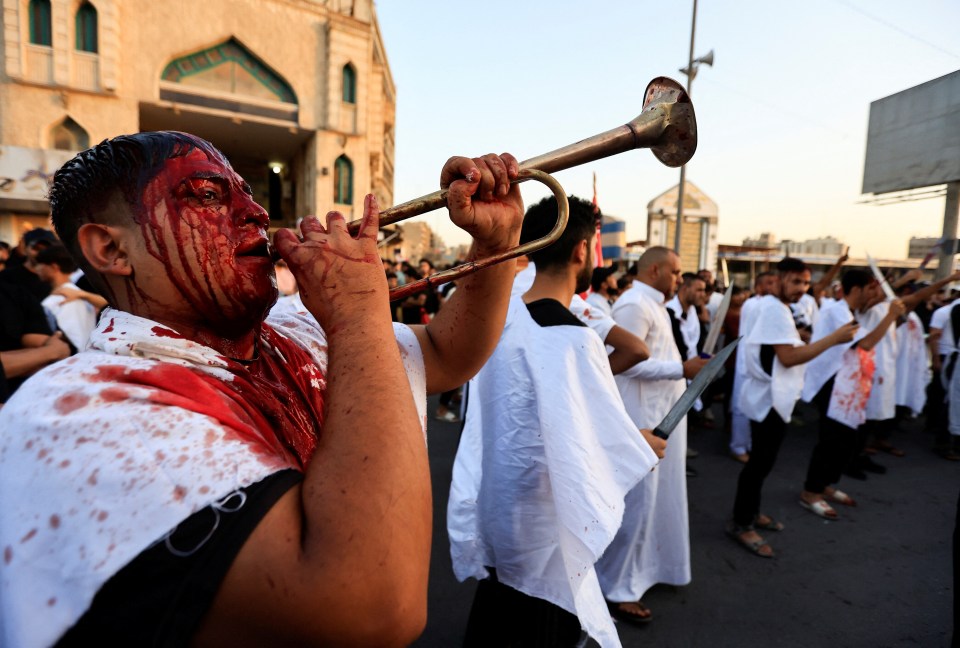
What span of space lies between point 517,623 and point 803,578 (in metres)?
2.42

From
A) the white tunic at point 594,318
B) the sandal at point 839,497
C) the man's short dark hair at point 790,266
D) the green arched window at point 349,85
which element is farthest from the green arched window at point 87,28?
the sandal at point 839,497

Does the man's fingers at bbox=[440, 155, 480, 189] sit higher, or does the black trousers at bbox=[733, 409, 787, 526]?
the man's fingers at bbox=[440, 155, 480, 189]

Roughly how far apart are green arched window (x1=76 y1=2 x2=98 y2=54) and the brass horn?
19.2 meters

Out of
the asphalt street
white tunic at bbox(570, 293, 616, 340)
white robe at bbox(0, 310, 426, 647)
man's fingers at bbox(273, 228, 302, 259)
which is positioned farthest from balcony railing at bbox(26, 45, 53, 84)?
white robe at bbox(0, 310, 426, 647)

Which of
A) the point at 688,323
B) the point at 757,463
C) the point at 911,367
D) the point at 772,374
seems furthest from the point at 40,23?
the point at 911,367

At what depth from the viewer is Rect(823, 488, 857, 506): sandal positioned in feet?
15.5

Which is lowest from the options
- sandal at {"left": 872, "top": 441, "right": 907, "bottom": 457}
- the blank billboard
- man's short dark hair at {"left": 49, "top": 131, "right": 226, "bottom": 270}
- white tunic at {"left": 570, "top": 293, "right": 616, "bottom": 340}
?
sandal at {"left": 872, "top": 441, "right": 907, "bottom": 457}

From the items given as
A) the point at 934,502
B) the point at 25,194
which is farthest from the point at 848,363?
the point at 25,194

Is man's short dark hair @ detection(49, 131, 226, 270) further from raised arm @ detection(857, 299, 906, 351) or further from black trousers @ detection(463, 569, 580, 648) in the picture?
raised arm @ detection(857, 299, 906, 351)

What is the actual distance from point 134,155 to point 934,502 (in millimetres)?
6772

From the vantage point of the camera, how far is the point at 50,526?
62 cm

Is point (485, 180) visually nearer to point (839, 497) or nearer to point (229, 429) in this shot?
point (229, 429)

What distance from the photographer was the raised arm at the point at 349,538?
0.63 m

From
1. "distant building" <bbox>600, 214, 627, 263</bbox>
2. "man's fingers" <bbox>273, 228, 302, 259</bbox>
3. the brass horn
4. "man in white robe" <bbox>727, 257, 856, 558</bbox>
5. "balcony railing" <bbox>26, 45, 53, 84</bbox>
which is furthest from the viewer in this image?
"balcony railing" <bbox>26, 45, 53, 84</bbox>
